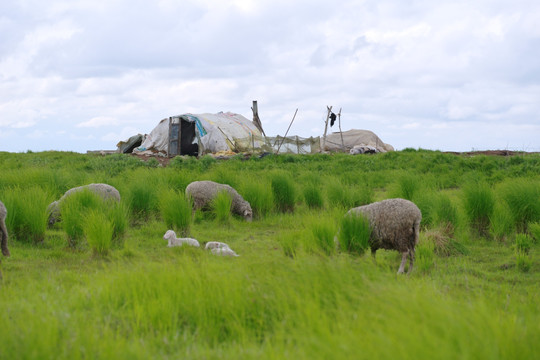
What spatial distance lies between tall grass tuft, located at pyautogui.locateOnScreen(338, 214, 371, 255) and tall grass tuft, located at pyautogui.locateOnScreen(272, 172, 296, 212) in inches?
207

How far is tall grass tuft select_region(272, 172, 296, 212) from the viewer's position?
12.1m

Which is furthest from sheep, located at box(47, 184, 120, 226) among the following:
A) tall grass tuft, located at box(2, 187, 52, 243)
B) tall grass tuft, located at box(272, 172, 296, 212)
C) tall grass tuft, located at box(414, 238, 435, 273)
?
tall grass tuft, located at box(414, 238, 435, 273)

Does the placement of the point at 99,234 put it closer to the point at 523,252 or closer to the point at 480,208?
the point at 523,252

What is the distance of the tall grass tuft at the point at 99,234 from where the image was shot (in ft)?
24.1

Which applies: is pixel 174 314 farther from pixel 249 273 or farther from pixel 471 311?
pixel 471 311

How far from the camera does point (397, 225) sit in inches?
257

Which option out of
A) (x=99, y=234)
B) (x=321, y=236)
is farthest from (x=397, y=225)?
(x=99, y=234)

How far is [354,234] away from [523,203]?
4.02 meters

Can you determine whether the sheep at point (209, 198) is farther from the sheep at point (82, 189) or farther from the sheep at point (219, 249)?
the sheep at point (219, 249)

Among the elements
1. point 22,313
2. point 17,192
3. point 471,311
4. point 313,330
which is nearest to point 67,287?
point 22,313

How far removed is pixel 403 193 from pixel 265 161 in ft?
29.5

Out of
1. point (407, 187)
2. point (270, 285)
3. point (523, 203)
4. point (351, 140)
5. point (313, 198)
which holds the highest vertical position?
point (351, 140)

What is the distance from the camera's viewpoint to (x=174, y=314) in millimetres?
4297

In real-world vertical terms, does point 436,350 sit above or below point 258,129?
below
